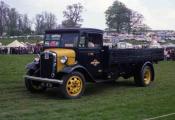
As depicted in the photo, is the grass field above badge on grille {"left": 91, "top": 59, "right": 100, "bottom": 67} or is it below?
below

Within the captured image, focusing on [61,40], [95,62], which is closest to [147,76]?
[95,62]

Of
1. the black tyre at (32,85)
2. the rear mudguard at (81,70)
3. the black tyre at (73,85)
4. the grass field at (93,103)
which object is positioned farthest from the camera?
the black tyre at (32,85)

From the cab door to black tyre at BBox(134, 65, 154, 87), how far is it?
221 centimetres

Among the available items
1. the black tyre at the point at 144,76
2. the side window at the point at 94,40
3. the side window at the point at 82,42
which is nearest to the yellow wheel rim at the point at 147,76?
the black tyre at the point at 144,76

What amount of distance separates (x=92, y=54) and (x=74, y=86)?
1.48m

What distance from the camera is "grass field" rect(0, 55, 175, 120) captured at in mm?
9859

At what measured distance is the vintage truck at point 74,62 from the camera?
12.7 metres

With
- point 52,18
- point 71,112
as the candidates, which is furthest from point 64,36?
point 52,18

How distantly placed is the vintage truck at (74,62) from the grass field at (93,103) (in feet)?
1.43

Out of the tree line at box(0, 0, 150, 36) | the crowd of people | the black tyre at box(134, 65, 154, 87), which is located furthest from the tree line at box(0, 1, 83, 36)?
the black tyre at box(134, 65, 154, 87)

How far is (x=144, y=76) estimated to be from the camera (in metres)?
16.3

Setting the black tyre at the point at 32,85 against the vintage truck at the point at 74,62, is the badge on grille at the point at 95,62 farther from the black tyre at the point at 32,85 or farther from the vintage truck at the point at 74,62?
the black tyre at the point at 32,85

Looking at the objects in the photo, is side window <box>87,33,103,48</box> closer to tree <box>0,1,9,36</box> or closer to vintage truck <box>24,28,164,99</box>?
vintage truck <box>24,28,164,99</box>

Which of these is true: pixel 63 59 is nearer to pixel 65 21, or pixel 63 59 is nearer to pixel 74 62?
pixel 74 62
